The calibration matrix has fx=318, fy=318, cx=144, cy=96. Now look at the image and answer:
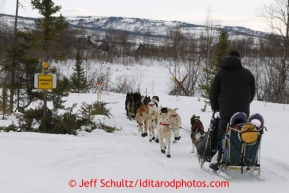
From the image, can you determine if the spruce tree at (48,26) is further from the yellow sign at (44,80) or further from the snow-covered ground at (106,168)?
the snow-covered ground at (106,168)

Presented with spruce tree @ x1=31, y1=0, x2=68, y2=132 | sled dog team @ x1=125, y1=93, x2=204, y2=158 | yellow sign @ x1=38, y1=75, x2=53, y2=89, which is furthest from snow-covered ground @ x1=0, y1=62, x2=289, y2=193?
spruce tree @ x1=31, y1=0, x2=68, y2=132

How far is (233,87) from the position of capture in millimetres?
5703

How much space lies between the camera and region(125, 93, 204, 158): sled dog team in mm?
7969

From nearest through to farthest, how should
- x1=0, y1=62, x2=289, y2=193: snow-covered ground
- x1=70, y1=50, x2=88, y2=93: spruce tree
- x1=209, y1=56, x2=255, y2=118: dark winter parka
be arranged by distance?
x1=0, y1=62, x2=289, y2=193: snow-covered ground, x1=209, y1=56, x2=255, y2=118: dark winter parka, x1=70, y1=50, x2=88, y2=93: spruce tree

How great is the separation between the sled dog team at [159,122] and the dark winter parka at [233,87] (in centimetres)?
184

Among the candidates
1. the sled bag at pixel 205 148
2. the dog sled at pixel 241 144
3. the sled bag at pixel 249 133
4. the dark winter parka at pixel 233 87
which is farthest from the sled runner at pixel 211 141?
the sled bag at pixel 249 133

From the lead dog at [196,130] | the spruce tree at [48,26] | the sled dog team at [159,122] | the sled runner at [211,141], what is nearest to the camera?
the sled runner at [211,141]

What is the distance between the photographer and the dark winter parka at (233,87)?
18.7ft

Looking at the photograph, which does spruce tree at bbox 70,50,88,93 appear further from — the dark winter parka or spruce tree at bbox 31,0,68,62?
the dark winter parka

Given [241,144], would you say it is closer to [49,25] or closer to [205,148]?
[205,148]

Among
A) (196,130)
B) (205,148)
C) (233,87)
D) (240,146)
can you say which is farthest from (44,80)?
(240,146)

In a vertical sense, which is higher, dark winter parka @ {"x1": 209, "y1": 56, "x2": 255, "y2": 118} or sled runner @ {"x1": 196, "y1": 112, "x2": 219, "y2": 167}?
dark winter parka @ {"x1": 209, "y1": 56, "x2": 255, "y2": 118}

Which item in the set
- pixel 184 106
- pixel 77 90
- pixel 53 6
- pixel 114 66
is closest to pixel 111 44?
pixel 114 66

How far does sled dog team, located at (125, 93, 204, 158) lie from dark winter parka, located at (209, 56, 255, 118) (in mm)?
1839
